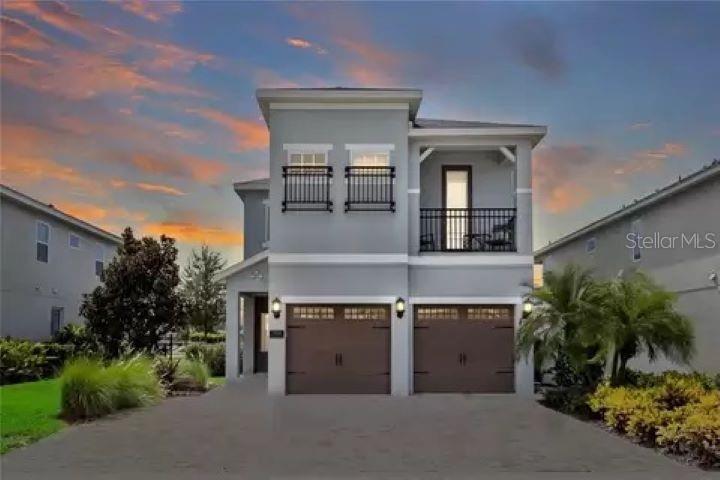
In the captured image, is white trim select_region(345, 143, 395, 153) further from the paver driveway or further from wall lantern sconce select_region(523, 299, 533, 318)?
the paver driveway

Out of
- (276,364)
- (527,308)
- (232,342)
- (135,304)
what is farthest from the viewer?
(232,342)

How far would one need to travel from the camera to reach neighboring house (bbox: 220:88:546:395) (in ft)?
63.3

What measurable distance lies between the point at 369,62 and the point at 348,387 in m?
8.01

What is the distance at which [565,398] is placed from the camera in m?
16.3

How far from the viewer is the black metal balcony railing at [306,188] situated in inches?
763

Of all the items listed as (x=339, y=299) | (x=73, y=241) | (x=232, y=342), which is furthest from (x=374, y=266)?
(x=73, y=241)

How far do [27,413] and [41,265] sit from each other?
11.7 m

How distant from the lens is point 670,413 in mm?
11344

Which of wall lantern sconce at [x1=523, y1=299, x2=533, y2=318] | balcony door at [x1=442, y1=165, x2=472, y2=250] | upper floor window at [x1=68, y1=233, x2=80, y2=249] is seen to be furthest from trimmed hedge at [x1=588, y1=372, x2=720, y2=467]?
upper floor window at [x1=68, y1=233, x2=80, y2=249]

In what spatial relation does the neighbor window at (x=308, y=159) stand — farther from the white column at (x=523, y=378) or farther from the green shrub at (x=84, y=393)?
the green shrub at (x=84, y=393)

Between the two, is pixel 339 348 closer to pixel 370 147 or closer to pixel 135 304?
pixel 370 147

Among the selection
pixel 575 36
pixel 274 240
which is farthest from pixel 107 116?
pixel 575 36

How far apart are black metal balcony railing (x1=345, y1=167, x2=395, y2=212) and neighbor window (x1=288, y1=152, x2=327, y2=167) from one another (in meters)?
0.68

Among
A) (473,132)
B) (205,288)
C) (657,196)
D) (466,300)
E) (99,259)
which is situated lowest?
(466,300)
